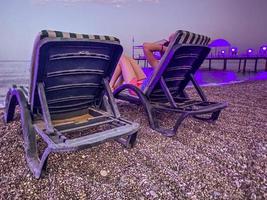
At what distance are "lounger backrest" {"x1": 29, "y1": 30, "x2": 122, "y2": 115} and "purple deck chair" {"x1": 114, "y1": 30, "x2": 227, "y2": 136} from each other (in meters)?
0.79

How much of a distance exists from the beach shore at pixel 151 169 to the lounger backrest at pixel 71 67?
0.60 m

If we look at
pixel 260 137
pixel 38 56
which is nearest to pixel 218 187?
pixel 260 137

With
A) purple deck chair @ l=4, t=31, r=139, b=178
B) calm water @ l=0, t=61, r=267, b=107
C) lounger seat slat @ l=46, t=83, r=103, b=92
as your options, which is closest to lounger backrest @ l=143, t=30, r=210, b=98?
purple deck chair @ l=4, t=31, r=139, b=178

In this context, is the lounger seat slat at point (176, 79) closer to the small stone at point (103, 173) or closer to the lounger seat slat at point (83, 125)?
the lounger seat slat at point (83, 125)

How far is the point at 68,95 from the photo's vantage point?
252cm

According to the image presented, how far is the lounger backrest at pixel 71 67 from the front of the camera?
2010mm

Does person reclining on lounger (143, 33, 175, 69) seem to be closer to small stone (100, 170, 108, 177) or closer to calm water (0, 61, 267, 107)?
small stone (100, 170, 108, 177)

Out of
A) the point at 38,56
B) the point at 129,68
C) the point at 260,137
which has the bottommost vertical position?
the point at 260,137

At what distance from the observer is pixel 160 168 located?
7.23 feet

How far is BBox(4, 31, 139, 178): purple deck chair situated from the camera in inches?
76.7

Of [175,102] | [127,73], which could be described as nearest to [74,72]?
[175,102]

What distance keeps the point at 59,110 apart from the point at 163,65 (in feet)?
4.77

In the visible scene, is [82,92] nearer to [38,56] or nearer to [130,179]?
[38,56]

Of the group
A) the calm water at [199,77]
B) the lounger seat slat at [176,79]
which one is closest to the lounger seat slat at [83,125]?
the lounger seat slat at [176,79]
